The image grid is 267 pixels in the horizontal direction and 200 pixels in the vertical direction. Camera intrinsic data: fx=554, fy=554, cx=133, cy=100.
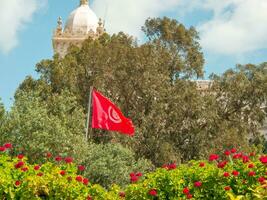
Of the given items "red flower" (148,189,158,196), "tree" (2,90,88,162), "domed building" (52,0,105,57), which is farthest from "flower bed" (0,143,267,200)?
"domed building" (52,0,105,57)

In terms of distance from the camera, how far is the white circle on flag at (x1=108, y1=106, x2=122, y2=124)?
20.9m

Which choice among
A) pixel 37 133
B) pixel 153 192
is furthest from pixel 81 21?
pixel 153 192

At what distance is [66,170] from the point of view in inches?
542

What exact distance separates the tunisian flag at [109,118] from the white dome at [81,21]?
38259 mm

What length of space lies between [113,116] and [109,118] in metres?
0.17

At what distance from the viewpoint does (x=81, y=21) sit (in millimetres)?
60688

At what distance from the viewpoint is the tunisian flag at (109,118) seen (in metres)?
20.9

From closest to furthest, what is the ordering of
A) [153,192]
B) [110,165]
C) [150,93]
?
1. [153,192]
2. [110,165]
3. [150,93]

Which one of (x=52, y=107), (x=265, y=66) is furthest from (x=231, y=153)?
(x=265, y=66)

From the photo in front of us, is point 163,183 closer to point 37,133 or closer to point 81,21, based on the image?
point 37,133

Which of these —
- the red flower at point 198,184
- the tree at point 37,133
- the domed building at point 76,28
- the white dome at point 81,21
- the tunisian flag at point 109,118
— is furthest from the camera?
the white dome at point 81,21

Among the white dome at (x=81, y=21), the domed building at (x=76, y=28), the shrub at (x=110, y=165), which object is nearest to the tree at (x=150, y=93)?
the shrub at (x=110, y=165)

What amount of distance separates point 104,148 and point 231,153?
10581mm

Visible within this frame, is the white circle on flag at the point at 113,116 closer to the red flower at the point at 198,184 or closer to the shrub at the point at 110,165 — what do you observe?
the shrub at the point at 110,165
